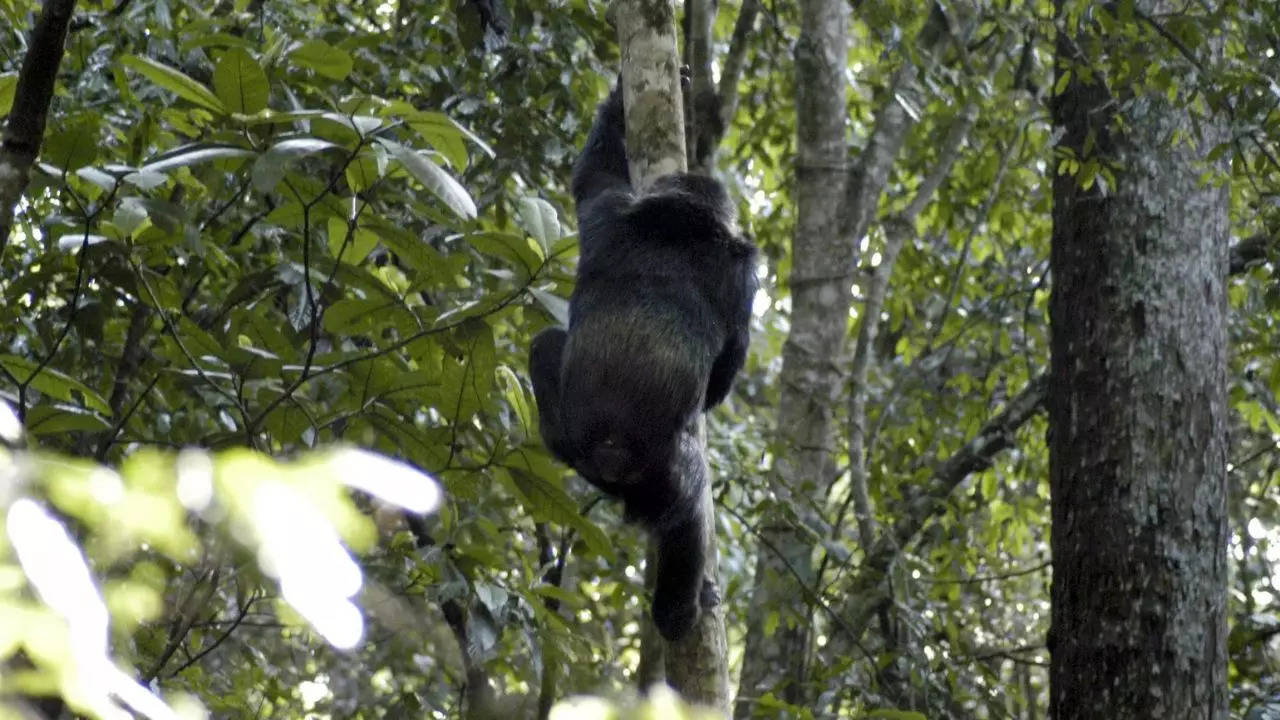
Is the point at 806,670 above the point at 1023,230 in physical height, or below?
below

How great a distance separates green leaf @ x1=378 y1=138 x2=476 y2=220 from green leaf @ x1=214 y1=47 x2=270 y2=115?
0.33 m

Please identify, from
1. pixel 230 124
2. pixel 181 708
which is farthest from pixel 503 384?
pixel 181 708

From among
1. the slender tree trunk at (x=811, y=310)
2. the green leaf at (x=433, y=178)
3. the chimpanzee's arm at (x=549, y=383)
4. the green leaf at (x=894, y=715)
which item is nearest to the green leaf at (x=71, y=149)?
the green leaf at (x=433, y=178)

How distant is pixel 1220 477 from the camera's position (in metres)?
4.96

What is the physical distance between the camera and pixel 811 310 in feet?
21.2

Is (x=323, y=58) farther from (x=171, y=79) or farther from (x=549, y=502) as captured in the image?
(x=549, y=502)

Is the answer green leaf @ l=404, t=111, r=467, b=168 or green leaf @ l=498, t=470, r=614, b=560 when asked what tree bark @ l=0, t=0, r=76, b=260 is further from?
green leaf @ l=498, t=470, r=614, b=560

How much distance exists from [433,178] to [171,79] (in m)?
0.60

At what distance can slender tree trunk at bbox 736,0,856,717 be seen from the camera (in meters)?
5.88

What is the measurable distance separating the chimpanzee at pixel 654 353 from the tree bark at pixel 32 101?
6.79ft

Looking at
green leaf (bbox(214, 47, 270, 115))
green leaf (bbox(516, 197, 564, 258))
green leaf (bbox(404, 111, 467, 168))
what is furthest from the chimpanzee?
green leaf (bbox(214, 47, 270, 115))

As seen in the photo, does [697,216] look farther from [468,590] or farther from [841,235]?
[841,235]

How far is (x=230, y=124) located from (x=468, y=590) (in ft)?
4.86

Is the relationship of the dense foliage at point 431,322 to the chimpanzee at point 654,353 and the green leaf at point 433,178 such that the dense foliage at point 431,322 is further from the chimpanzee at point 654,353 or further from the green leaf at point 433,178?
the chimpanzee at point 654,353
